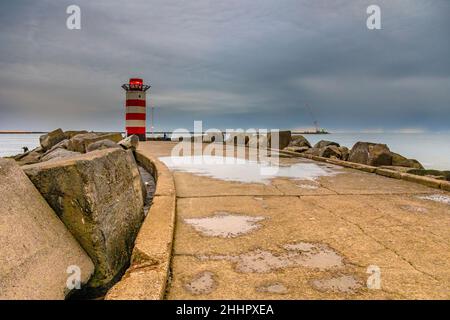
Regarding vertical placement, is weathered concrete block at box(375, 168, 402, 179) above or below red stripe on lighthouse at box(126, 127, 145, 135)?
below

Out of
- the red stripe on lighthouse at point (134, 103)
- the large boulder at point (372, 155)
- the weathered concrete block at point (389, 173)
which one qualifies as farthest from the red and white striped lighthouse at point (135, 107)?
the weathered concrete block at point (389, 173)

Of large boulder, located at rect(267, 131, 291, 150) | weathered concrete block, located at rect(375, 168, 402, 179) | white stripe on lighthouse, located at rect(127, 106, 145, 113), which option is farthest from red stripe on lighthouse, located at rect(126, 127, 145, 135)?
weathered concrete block, located at rect(375, 168, 402, 179)

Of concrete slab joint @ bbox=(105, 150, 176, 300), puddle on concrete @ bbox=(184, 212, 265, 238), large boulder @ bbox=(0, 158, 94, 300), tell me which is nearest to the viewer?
concrete slab joint @ bbox=(105, 150, 176, 300)

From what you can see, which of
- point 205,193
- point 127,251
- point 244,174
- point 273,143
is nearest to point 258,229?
point 127,251

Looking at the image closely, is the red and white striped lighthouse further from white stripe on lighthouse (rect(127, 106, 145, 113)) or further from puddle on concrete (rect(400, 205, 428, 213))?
puddle on concrete (rect(400, 205, 428, 213))

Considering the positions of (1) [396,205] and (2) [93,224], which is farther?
(1) [396,205]

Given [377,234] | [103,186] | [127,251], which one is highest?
[103,186]

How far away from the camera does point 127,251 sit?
2773mm

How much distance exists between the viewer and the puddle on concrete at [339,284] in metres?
1.78

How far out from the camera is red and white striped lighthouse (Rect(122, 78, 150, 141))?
20656 millimetres

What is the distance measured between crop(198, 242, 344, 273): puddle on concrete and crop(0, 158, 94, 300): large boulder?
895mm

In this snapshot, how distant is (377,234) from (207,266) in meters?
1.53
